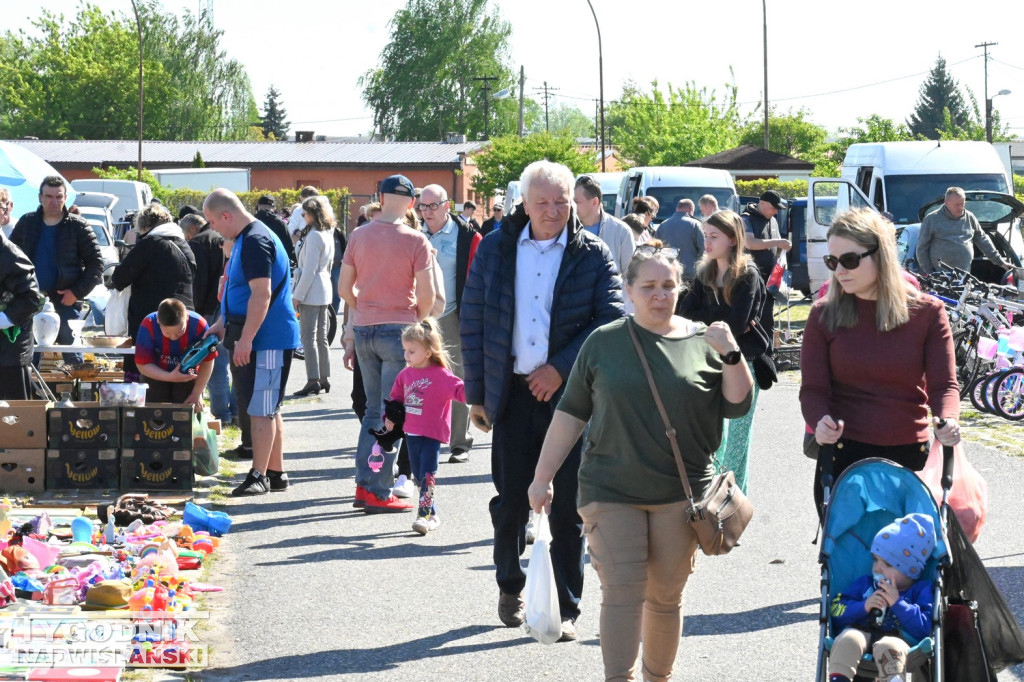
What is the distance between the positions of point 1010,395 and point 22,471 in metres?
9.22

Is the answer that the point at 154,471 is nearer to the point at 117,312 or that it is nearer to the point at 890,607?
the point at 117,312

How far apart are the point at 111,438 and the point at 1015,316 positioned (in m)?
10.4

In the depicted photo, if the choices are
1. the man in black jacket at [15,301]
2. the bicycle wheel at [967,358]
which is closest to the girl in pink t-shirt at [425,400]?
the man in black jacket at [15,301]

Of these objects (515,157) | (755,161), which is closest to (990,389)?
(755,161)

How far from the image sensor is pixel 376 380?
29.9 ft

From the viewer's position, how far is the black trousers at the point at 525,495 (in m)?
5.99

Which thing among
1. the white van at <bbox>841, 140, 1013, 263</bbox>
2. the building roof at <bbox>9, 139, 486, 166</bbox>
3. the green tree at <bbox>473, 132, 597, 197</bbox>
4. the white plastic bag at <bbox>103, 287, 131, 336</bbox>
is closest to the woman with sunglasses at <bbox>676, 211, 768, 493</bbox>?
the white plastic bag at <bbox>103, 287, 131, 336</bbox>

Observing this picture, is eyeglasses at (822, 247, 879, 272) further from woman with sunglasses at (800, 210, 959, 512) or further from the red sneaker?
the red sneaker

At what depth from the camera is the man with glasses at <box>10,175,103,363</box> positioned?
36.8ft

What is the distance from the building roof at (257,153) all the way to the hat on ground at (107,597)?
61.7m

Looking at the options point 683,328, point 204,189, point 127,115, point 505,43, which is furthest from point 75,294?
point 127,115

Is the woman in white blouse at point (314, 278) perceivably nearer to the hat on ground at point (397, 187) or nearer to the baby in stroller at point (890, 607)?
the hat on ground at point (397, 187)

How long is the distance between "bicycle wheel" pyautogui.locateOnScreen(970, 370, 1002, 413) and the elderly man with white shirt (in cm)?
848

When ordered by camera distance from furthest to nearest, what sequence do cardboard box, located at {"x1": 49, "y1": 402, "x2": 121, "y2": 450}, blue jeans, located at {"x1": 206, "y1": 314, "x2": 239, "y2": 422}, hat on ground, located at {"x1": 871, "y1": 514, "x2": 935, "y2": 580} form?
blue jeans, located at {"x1": 206, "y1": 314, "x2": 239, "y2": 422}
cardboard box, located at {"x1": 49, "y1": 402, "x2": 121, "y2": 450}
hat on ground, located at {"x1": 871, "y1": 514, "x2": 935, "y2": 580}
